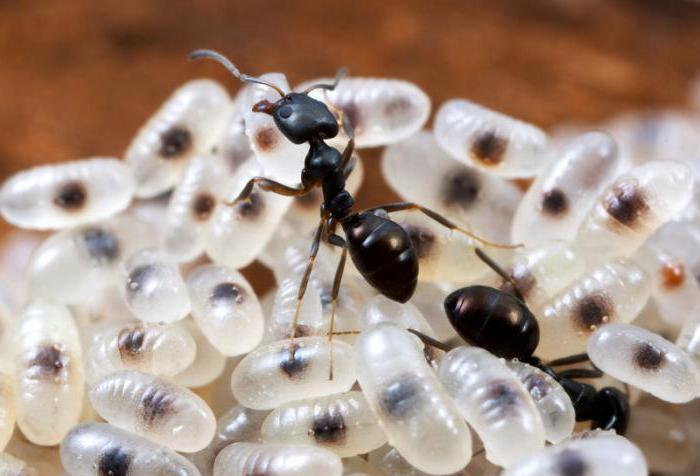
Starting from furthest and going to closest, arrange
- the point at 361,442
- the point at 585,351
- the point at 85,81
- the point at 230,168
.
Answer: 1. the point at 85,81
2. the point at 230,168
3. the point at 585,351
4. the point at 361,442

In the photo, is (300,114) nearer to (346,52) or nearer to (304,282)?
(304,282)

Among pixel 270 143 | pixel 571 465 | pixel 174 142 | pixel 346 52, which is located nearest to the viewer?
pixel 571 465

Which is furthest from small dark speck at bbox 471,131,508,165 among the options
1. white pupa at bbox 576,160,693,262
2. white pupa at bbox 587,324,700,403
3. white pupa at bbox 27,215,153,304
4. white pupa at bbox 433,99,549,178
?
white pupa at bbox 27,215,153,304

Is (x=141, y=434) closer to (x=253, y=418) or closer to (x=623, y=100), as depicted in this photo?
(x=253, y=418)

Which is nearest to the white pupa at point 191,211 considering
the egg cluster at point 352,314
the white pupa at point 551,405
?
the egg cluster at point 352,314

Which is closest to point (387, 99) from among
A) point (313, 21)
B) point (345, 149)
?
point (345, 149)

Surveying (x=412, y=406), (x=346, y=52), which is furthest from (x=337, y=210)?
(x=346, y=52)
